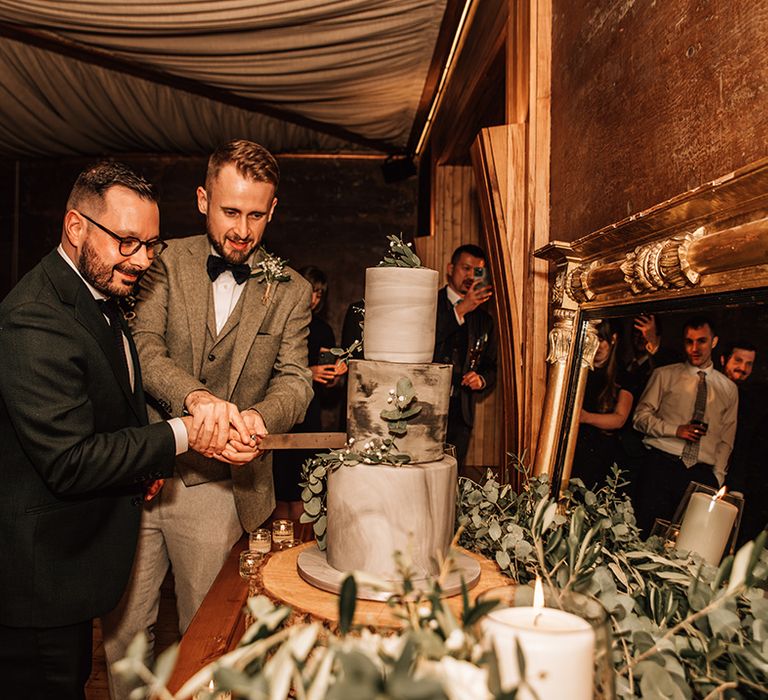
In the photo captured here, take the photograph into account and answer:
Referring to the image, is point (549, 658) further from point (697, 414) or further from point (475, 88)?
point (475, 88)

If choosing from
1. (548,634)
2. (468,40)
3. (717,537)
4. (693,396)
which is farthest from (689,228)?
(468,40)

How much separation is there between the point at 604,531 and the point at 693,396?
0.28 m

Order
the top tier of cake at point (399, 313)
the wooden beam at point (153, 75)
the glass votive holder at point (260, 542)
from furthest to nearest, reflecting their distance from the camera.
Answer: the wooden beam at point (153, 75)
the glass votive holder at point (260, 542)
the top tier of cake at point (399, 313)

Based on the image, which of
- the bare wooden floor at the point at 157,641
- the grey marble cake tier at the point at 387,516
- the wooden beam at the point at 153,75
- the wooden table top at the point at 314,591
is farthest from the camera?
the wooden beam at the point at 153,75

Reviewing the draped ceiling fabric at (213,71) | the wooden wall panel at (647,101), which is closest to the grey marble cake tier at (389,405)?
the wooden wall panel at (647,101)

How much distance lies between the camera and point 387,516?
4.00 feet

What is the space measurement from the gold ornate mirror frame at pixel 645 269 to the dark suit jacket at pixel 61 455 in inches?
39.0

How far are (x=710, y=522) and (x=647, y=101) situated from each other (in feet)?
2.78

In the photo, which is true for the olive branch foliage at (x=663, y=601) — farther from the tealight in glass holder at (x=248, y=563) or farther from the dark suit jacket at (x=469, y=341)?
the dark suit jacket at (x=469, y=341)

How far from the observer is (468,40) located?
3.55 m

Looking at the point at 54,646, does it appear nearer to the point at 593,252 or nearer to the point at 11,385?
the point at 11,385

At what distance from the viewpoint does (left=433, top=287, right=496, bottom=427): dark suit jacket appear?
3968 mm

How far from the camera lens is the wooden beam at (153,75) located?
148 inches

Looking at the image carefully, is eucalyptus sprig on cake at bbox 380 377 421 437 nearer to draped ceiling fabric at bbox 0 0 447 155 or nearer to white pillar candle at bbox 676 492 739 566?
white pillar candle at bbox 676 492 739 566
